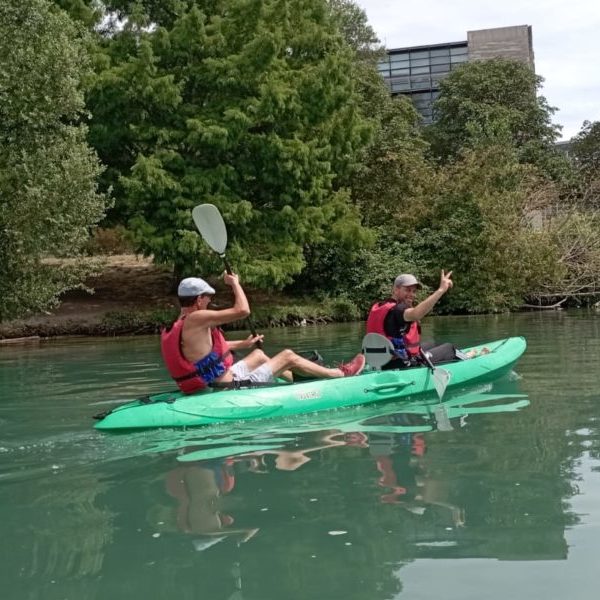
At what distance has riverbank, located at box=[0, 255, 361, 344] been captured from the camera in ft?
59.7

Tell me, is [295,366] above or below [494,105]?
below

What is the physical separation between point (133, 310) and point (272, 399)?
13.3 meters

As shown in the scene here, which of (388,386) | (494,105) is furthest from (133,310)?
(494,105)

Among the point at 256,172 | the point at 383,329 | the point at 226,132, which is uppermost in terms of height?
the point at 226,132

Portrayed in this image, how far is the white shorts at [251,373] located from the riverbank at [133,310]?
10184 mm

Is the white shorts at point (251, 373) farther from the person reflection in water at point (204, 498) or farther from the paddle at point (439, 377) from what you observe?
the person reflection in water at point (204, 498)

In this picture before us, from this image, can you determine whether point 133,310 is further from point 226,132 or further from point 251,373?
point 251,373

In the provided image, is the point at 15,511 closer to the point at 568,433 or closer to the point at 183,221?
the point at 568,433

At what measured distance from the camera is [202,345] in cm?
656

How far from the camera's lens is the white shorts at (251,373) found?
7035 millimetres

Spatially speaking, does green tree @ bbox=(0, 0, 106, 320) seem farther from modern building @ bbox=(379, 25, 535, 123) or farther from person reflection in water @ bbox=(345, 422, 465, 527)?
modern building @ bbox=(379, 25, 535, 123)

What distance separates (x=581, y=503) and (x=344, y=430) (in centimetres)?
247

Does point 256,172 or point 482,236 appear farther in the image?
point 482,236

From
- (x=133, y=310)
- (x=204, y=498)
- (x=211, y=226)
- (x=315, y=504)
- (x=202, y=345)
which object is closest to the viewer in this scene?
(x=315, y=504)
